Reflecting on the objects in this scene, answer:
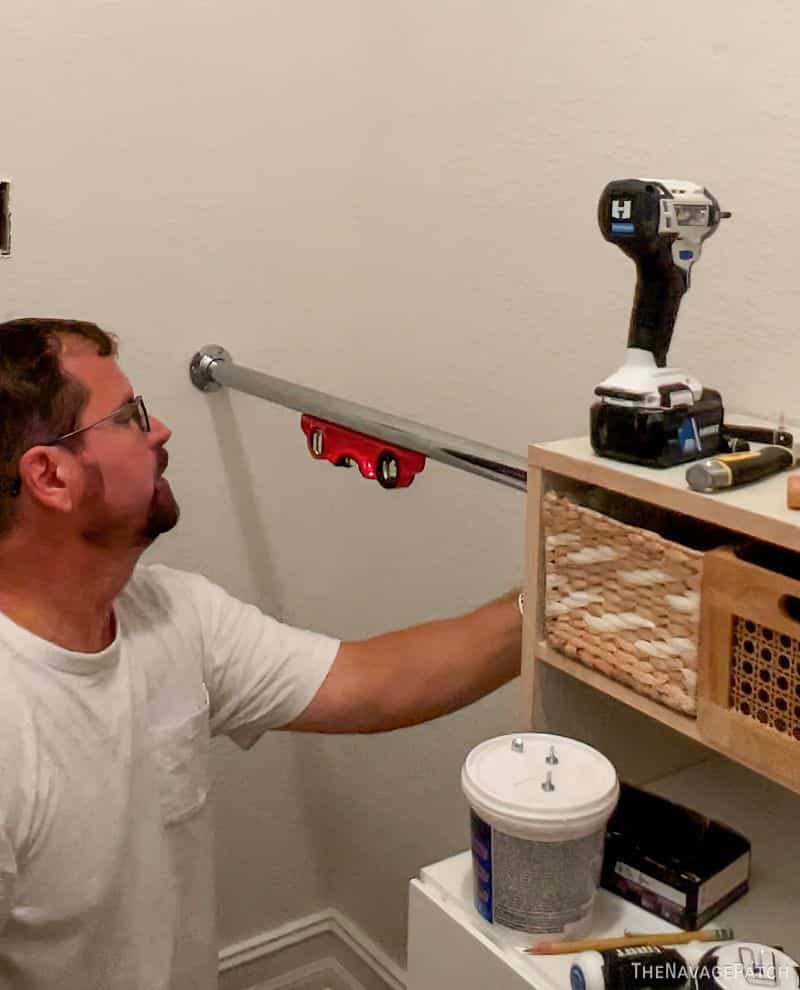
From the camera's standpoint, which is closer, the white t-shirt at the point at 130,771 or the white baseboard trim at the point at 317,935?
the white t-shirt at the point at 130,771

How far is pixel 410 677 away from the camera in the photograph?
3.70 ft

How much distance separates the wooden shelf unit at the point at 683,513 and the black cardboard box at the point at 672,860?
0.33ft

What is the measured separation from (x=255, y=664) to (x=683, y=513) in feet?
1.80

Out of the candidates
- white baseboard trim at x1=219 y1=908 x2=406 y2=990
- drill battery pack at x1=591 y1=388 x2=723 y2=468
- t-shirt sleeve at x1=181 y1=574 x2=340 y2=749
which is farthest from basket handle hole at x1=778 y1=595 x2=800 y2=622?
white baseboard trim at x1=219 y1=908 x2=406 y2=990

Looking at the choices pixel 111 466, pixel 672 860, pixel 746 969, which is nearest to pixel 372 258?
pixel 111 466

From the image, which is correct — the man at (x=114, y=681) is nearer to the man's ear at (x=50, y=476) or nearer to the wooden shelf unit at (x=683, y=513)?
the man's ear at (x=50, y=476)

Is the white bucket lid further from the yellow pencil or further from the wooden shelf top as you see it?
the wooden shelf top

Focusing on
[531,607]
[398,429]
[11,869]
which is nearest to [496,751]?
[531,607]

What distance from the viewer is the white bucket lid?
726mm

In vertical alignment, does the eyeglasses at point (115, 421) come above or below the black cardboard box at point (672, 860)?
above

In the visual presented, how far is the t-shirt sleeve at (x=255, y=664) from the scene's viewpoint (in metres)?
1.12

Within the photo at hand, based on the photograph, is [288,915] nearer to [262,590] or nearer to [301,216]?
[262,590]

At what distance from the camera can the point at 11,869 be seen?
94 cm

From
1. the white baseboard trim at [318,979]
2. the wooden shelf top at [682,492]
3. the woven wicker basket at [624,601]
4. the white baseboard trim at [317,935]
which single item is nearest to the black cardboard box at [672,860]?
the woven wicker basket at [624,601]
